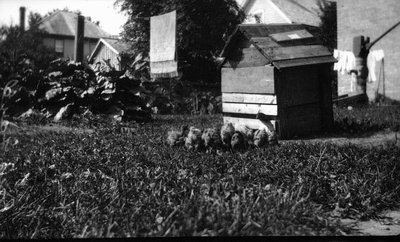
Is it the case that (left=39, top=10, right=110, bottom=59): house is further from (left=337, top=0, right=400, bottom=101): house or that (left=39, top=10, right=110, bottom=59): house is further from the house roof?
(left=337, top=0, right=400, bottom=101): house

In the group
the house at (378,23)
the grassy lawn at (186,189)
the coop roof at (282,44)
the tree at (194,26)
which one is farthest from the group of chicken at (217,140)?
the house at (378,23)

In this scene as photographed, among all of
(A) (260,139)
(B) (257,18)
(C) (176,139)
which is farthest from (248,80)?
(C) (176,139)

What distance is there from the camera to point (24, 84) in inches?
258

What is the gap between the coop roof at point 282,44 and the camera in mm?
4164

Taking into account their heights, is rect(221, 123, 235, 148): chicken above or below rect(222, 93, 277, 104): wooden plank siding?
below

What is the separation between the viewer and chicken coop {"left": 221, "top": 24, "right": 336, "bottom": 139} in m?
4.21

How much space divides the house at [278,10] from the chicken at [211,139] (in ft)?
3.78

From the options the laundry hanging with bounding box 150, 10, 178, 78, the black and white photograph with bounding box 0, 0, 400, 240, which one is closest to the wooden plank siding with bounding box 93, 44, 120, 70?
the black and white photograph with bounding box 0, 0, 400, 240

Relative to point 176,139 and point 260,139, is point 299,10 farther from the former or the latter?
point 176,139

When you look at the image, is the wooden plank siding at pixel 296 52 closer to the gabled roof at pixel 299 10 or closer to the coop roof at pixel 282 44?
the coop roof at pixel 282 44

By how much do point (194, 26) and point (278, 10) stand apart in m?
1.29

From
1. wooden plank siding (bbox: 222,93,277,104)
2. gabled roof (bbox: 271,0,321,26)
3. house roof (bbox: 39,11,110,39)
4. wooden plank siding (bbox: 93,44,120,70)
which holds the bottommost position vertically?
wooden plank siding (bbox: 222,93,277,104)

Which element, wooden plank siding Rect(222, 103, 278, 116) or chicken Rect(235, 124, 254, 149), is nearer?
chicken Rect(235, 124, 254, 149)

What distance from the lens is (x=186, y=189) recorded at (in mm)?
2061
